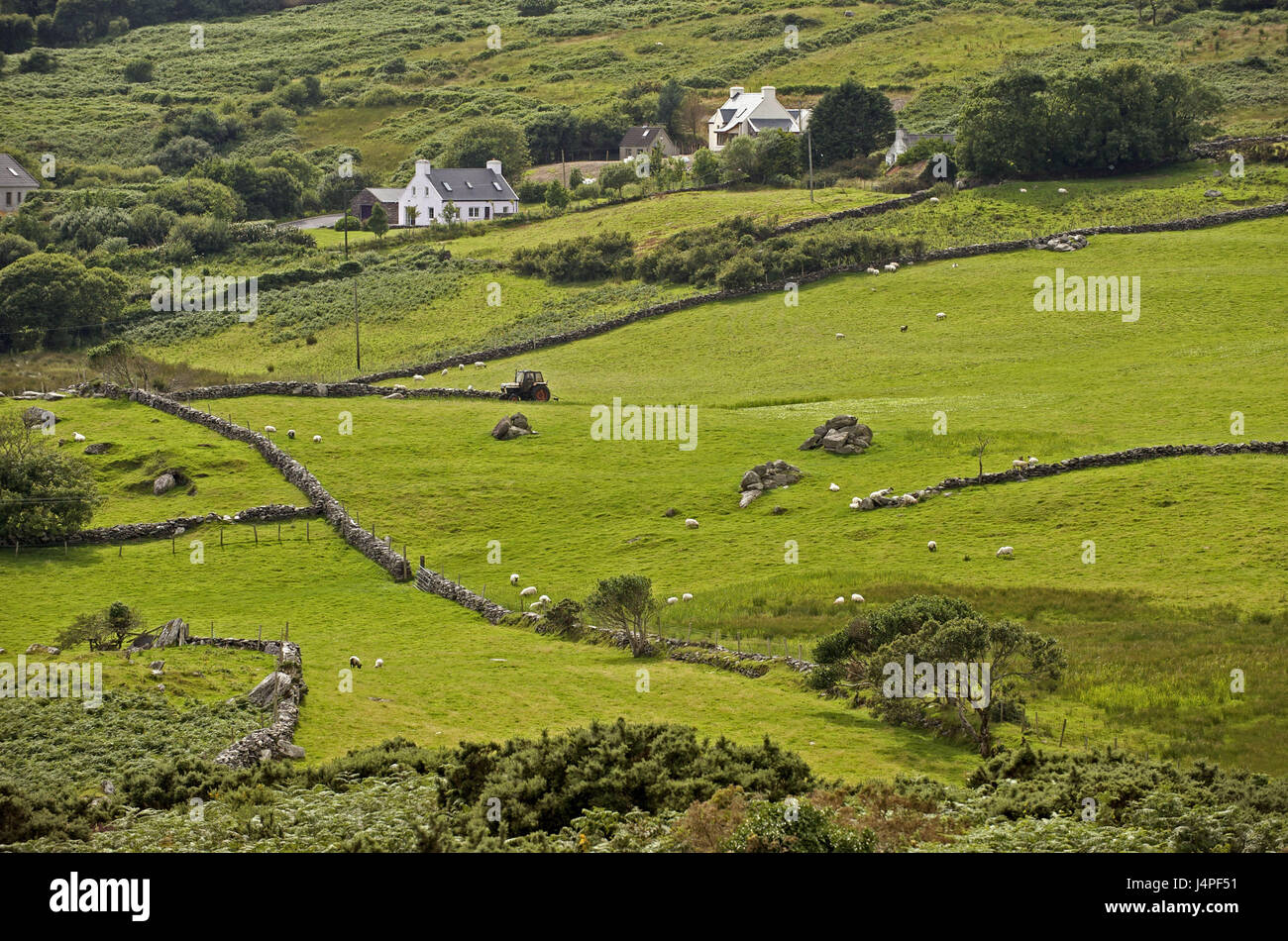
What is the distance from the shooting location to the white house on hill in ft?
482

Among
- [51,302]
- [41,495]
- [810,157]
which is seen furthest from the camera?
[810,157]

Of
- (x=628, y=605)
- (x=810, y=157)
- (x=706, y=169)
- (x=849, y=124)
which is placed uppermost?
(x=849, y=124)

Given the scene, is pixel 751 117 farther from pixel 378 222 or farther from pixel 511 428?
pixel 511 428

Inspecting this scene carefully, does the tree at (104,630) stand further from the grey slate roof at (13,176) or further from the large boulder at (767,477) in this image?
the grey slate roof at (13,176)

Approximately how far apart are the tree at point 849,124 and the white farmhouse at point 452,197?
3236cm

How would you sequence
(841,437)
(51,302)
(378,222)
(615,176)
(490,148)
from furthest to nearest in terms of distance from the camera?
1. (490,148)
2. (615,176)
3. (378,222)
4. (51,302)
5. (841,437)

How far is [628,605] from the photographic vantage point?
39.1 m

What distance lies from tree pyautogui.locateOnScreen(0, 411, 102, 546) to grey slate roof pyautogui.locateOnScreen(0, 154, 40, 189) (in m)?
106

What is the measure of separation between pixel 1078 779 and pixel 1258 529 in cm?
2341

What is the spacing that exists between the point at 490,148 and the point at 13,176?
53.1 m

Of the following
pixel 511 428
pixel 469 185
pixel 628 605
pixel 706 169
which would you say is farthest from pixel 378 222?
A: pixel 628 605

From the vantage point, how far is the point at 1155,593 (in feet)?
129

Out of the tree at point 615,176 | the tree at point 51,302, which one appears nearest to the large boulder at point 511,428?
the tree at point 51,302
